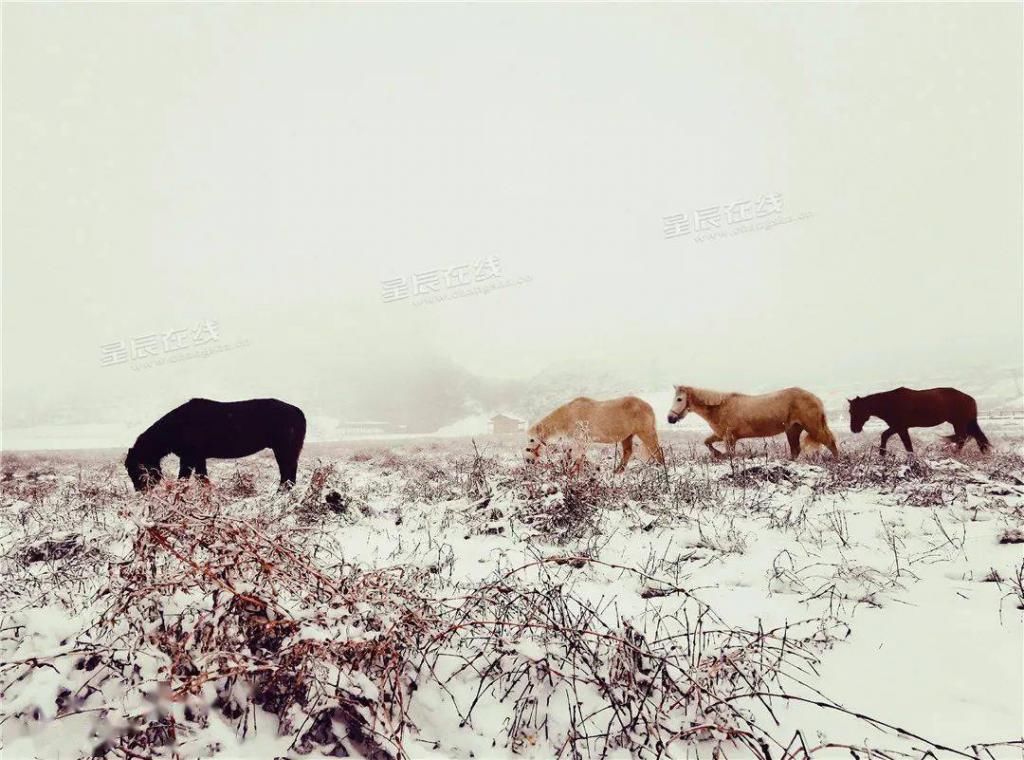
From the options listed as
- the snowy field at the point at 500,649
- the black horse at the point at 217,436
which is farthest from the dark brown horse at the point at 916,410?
the black horse at the point at 217,436

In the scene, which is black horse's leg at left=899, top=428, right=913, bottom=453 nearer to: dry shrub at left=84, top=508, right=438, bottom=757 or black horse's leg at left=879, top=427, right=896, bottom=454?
black horse's leg at left=879, top=427, right=896, bottom=454

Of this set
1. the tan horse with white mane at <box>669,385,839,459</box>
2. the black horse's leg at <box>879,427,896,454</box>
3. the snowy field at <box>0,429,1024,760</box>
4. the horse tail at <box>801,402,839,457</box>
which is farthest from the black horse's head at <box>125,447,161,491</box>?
the black horse's leg at <box>879,427,896,454</box>

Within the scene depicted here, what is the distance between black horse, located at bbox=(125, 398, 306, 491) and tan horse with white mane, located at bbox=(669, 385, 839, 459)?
7.85 m

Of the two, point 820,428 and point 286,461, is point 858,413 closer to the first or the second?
point 820,428

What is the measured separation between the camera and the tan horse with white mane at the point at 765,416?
10922 mm

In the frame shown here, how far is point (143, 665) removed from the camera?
211cm

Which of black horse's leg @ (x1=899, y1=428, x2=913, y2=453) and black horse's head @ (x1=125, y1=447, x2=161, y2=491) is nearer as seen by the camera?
black horse's head @ (x1=125, y1=447, x2=161, y2=491)

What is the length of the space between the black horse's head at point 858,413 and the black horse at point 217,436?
1169cm

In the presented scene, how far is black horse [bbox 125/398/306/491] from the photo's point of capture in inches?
343

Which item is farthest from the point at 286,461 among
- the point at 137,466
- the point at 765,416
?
the point at 765,416

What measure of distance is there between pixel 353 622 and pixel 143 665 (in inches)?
32.9

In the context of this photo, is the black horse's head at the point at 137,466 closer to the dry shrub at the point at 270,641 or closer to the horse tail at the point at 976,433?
the dry shrub at the point at 270,641

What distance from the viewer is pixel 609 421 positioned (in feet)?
38.8

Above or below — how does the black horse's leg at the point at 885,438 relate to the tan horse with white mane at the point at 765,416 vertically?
below
